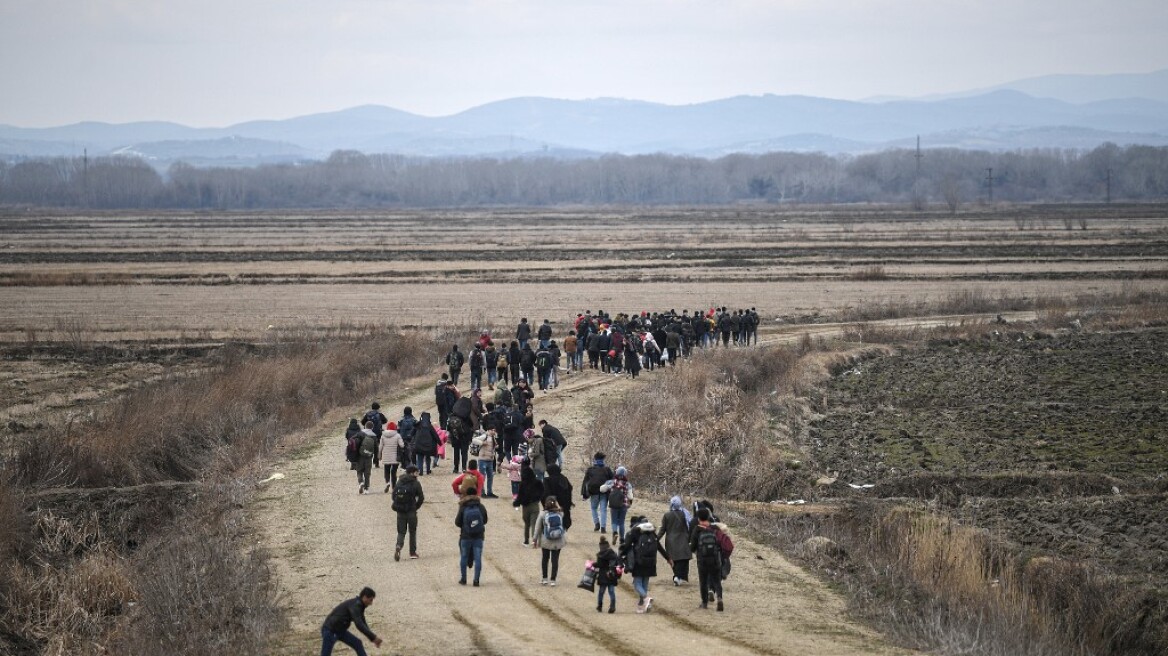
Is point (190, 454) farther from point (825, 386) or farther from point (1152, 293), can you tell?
point (1152, 293)

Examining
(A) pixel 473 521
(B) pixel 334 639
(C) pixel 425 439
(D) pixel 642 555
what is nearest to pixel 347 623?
(B) pixel 334 639

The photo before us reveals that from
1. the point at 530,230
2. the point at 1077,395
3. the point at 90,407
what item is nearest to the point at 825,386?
the point at 1077,395

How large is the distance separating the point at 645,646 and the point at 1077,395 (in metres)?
22.4

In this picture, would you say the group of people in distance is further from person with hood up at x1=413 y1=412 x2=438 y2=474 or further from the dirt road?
the dirt road

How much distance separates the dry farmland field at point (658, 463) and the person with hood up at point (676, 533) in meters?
0.58

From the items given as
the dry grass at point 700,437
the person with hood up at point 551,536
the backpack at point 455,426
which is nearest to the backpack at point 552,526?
the person with hood up at point 551,536

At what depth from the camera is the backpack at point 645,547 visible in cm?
1498

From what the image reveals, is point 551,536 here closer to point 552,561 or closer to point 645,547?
point 552,561

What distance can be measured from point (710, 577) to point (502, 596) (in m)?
2.73

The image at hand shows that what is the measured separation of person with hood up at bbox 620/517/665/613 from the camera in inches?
590

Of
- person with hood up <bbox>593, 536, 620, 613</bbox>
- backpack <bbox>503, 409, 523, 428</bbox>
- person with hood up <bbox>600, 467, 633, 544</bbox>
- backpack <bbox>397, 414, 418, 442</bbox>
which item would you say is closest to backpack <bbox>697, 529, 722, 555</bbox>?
person with hood up <bbox>593, 536, 620, 613</bbox>

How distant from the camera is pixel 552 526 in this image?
1577 cm

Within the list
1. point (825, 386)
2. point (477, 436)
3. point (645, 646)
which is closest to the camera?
point (645, 646)

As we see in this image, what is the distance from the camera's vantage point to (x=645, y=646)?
550 inches
